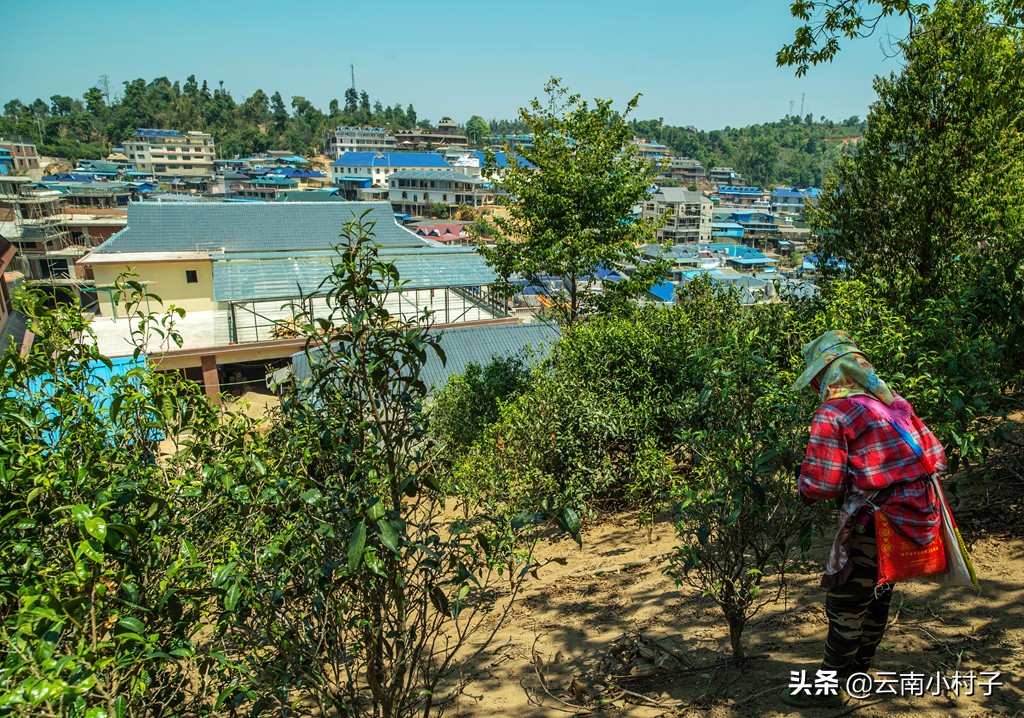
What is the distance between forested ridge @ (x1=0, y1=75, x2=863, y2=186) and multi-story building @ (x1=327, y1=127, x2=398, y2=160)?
4.38 metres

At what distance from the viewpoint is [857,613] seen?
2.84 meters

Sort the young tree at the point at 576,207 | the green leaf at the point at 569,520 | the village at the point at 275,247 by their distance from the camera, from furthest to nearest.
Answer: the village at the point at 275,247, the young tree at the point at 576,207, the green leaf at the point at 569,520

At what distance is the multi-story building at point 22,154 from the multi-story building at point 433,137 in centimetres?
5191

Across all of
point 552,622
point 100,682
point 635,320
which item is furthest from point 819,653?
point 635,320

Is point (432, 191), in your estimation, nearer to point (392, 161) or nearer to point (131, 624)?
point (392, 161)

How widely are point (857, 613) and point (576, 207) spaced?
319 inches

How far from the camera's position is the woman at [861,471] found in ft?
8.68

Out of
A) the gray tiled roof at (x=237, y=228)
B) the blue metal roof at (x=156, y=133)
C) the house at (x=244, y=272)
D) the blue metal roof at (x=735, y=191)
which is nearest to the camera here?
the house at (x=244, y=272)

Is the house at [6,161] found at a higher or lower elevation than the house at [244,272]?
higher

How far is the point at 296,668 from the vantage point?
2.50 meters

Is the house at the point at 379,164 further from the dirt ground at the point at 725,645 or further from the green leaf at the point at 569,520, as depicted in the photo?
the green leaf at the point at 569,520

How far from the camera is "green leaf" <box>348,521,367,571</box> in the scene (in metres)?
1.89

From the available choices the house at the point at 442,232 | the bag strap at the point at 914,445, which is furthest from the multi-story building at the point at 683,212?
the bag strap at the point at 914,445

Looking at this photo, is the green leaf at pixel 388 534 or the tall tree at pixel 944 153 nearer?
the green leaf at pixel 388 534
